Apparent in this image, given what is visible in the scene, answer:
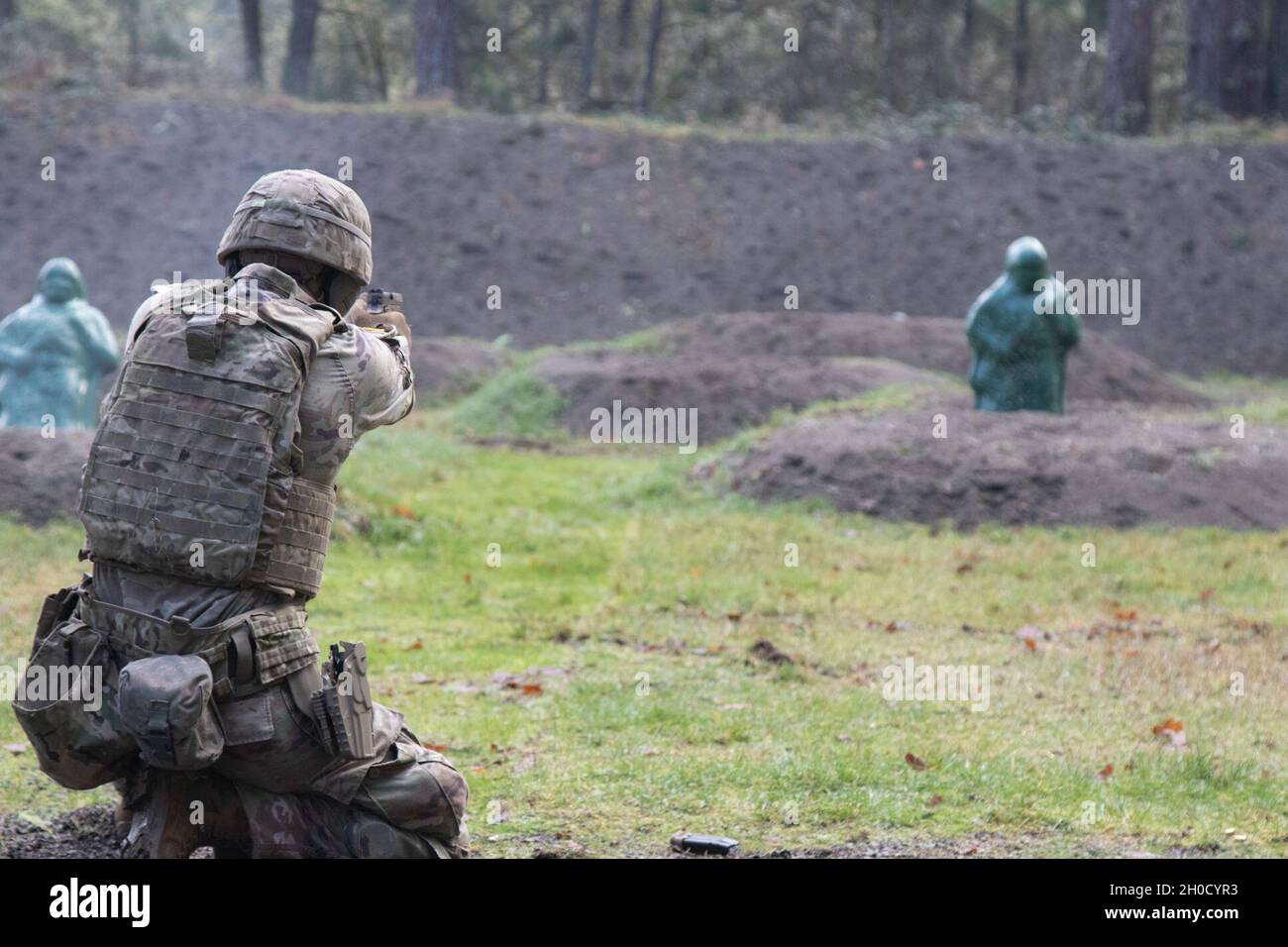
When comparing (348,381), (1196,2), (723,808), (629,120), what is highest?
(1196,2)

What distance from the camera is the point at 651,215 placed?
26156 millimetres

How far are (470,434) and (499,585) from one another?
6915mm

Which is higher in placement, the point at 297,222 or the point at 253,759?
the point at 297,222

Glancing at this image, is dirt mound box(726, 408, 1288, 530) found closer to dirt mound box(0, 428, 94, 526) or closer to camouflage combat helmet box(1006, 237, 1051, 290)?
camouflage combat helmet box(1006, 237, 1051, 290)

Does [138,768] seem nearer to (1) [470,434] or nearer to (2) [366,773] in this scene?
(2) [366,773]

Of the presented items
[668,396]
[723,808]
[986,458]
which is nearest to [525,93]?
[668,396]

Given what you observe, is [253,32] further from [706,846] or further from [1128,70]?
[706,846]

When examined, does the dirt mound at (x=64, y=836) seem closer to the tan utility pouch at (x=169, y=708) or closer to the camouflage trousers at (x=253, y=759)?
the camouflage trousers at (x=253, y=759)

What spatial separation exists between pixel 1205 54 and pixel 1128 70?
212 centimetres

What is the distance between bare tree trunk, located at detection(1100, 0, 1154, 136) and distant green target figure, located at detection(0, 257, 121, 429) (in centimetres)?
2063

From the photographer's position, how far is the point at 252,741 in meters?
4.73

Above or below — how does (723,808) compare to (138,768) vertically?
below

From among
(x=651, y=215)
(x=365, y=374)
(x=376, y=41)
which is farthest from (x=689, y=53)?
(x=365, y=374)

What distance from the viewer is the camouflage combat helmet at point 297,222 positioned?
4934 millimetres
